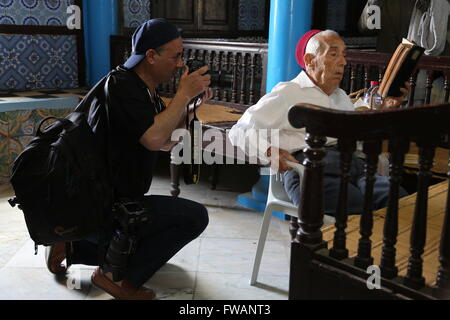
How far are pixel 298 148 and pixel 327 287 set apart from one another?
1026 millimetres

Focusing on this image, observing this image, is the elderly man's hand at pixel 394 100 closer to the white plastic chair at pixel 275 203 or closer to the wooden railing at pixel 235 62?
the white plastic chair at pixel 275 203

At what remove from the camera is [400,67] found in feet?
9.04

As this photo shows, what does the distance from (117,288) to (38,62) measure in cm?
403

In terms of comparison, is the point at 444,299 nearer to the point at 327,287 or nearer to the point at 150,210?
the point at 327,287

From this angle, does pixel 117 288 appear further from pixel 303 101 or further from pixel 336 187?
pixel 303 101

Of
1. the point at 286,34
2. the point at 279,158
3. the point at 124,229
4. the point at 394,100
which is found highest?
the point at 286,34

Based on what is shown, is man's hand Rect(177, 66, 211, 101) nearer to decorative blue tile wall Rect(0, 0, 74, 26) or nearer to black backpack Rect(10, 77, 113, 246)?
black backpack Rect(10, 77, 113, 246)

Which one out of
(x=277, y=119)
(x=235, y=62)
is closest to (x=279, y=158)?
(x=277, y=119)

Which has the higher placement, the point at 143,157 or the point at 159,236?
the point at 143,157

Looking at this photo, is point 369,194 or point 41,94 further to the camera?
point 41,94

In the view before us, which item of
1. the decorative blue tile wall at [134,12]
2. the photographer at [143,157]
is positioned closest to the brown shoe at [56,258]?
the photographer at [143,157]

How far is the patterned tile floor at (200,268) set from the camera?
2.91 m

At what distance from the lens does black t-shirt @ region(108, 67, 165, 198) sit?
7.98 ft

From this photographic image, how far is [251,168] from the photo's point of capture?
5.81m
